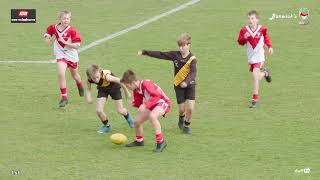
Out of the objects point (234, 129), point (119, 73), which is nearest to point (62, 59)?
point (119, 73)

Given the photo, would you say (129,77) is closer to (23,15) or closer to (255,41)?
(255,41)

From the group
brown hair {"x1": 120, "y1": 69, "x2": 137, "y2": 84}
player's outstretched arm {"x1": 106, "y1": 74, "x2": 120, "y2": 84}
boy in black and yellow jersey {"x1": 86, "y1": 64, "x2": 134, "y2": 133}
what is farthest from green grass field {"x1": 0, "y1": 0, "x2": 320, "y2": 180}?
brown hair {"x1": 120, "y1": 69, "x2": 137, "y2": 84}

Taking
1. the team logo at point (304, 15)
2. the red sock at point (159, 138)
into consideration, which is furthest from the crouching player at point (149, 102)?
the team logo at point (304, 15)

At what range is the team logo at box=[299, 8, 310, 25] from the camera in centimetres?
2606

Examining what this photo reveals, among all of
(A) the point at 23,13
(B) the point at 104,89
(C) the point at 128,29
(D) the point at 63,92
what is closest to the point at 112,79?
(B) the point at 104,89

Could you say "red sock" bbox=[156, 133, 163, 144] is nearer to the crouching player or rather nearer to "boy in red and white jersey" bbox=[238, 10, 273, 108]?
the crouching player

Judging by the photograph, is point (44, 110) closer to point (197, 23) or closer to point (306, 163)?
point (306, 163)

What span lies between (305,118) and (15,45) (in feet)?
33.8

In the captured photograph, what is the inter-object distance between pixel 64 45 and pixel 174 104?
265cm

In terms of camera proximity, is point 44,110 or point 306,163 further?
point 44,110

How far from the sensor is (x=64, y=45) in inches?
705

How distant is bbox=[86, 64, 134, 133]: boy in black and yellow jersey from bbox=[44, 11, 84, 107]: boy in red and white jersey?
2.22 m

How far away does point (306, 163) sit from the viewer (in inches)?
527

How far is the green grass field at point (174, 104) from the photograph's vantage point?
44.3 ft
